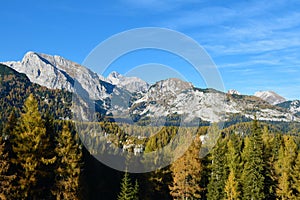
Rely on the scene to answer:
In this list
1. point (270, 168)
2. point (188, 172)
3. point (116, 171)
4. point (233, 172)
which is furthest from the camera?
point (116, 171)

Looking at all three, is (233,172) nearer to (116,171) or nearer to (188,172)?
(188,172)

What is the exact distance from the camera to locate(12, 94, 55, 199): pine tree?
3103 cm

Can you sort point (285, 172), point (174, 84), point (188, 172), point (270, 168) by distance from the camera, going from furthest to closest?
point (270, 168) < point (285, 172) < point (188, 172) < point (174, 84)

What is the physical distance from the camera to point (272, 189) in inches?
2208

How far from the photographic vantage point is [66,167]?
119 ft

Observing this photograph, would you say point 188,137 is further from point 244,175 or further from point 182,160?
point 244,175

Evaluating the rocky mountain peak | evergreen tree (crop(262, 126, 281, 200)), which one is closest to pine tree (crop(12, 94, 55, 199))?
the rocky mountain peak

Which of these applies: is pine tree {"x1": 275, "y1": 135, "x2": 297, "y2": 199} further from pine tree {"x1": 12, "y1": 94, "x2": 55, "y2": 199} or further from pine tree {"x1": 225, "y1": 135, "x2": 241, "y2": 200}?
pine tree {"x1": 12, "y1": 94, "x2": 55, "y2": 199}

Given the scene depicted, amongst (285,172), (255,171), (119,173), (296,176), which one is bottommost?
(119,173)

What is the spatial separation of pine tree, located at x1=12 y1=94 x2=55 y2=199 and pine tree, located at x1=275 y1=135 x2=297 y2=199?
1541 inches

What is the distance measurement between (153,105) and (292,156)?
33.6 m

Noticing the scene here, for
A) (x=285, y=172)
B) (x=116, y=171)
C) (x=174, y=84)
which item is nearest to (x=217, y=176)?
(x=285, y=172)

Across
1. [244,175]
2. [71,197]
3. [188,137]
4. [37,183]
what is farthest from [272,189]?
[37,183]

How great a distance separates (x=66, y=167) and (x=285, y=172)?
36.9 meters
